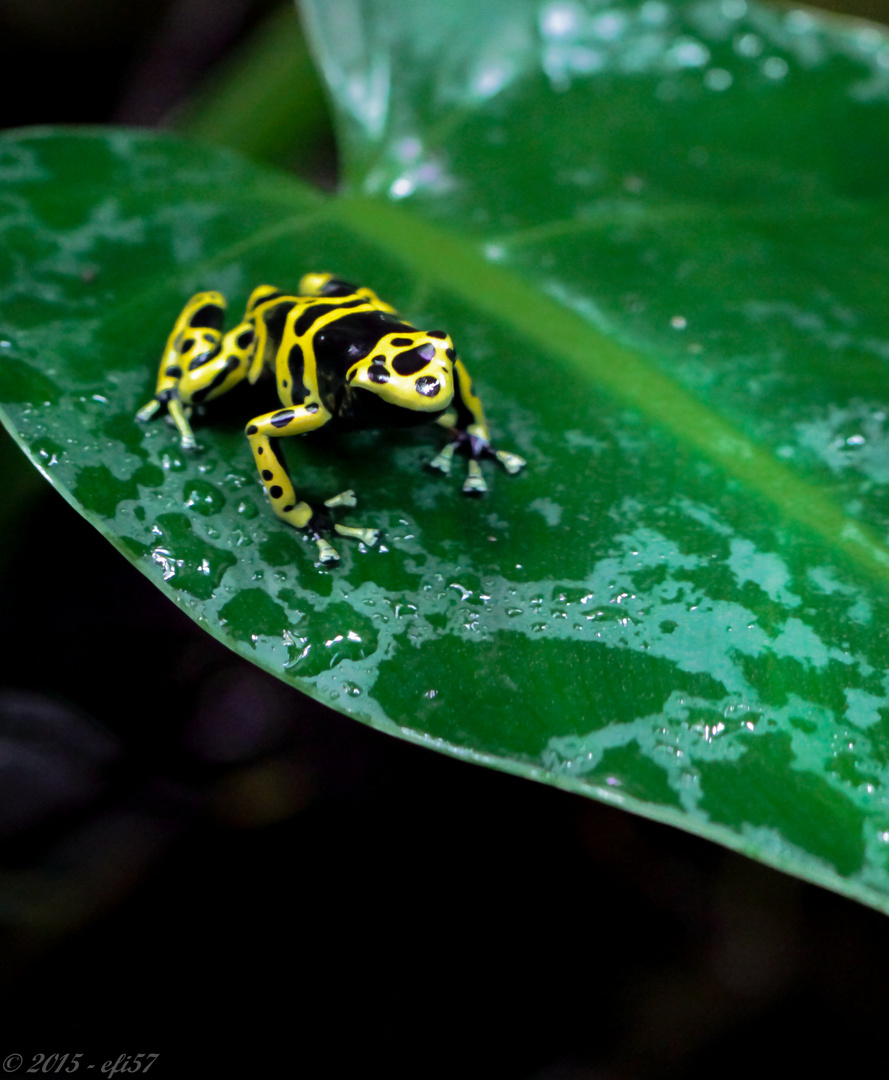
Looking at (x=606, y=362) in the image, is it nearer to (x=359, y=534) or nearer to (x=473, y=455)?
(x=473, y=455)

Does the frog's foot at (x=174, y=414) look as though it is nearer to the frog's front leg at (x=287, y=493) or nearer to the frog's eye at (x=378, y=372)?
the frog's front leg at (x=287, y=493)

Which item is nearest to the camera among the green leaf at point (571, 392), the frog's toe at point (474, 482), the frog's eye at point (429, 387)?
the green leaf at point (571, 392)

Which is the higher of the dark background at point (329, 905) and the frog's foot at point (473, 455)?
the frog's foot at point (473, 455)

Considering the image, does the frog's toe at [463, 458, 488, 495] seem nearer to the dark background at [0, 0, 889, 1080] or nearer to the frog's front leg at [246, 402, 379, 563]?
the frog's front leg at [246, 402, 379, 563]

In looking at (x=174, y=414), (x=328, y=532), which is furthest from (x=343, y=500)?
(x=174, y=414)

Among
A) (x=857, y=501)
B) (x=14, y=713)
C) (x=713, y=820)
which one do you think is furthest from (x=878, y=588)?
(x=14, y=713)

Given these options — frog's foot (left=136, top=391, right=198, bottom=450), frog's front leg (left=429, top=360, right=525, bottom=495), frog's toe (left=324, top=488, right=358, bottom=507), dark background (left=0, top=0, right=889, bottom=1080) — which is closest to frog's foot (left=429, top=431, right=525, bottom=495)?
frog's front leg (left=429, top=360, right=525, bottom=495)

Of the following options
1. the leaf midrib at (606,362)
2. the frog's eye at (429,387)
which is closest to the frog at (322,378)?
the frog's eye at (429,387)
